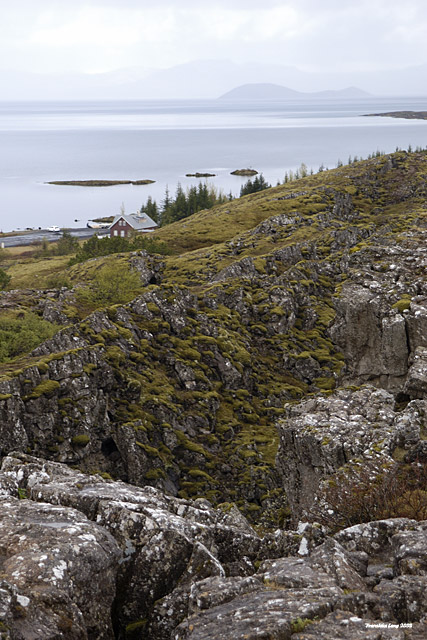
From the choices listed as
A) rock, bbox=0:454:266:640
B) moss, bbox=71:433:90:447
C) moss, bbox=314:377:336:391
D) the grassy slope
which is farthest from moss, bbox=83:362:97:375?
moss, bbox=314:377:336:391

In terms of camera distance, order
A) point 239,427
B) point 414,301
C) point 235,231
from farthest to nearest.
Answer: point 235,231 → point 239,427 → point 414,301

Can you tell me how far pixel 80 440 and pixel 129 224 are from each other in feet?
433

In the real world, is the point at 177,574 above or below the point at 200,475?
above

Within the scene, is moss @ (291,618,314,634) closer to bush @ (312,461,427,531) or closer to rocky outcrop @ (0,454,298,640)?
rocky outcrop @ (0,454,298,640)

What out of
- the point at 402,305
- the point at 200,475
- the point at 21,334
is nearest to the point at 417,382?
the point at 402,305

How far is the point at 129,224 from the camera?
163 metres

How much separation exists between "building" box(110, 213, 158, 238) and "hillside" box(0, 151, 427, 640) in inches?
2899

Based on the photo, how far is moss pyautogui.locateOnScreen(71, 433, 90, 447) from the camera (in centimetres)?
3634

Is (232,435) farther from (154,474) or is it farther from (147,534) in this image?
(147,534)

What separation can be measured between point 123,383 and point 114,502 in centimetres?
2446

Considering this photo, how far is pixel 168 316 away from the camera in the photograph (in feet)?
166

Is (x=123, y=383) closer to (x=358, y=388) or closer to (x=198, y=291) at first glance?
(x=358, y=388)

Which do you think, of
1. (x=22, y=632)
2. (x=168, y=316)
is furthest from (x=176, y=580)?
(x=168, y=316)

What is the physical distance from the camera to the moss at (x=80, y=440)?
36344 mm
